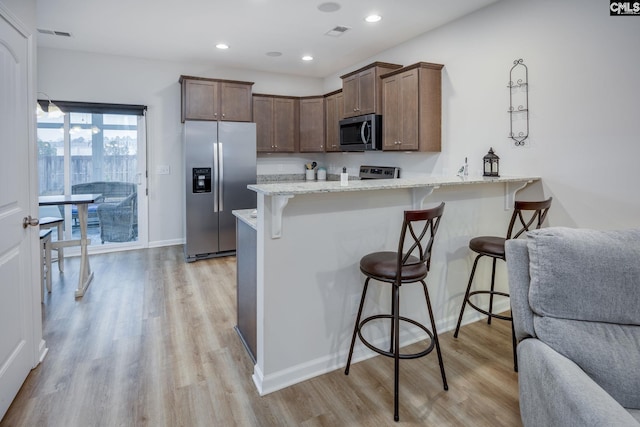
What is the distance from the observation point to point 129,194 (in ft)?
17.8

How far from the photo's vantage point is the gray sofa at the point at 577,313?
1327 mm

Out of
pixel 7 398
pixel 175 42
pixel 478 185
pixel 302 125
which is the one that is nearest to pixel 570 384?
pixel 478 185

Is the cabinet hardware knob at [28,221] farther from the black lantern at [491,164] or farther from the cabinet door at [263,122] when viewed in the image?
the cabinet door at [263,122]

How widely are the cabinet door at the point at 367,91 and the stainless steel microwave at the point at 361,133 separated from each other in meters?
0.10

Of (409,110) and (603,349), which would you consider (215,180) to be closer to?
(409,110)

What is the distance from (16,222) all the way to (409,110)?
345cm

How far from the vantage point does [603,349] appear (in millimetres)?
1367

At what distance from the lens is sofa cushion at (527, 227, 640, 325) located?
1.41 metres

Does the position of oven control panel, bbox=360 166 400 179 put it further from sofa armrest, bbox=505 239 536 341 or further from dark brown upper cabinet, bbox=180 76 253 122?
sofa armrest, bbox=505 239 536 341

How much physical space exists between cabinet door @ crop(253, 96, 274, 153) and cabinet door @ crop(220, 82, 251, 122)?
420 millimetres

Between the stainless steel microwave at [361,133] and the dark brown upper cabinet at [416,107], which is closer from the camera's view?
the dark brown upper cabinet at [416,107]

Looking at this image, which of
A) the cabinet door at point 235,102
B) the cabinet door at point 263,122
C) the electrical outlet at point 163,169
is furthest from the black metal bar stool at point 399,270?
the electrical outlet at point 163,169

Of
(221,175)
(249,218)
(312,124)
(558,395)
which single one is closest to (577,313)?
(558,395)

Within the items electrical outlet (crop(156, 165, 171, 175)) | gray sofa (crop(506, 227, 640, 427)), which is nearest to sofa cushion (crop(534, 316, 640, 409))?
gray sofa (crop(506, 227, 640, 427))
